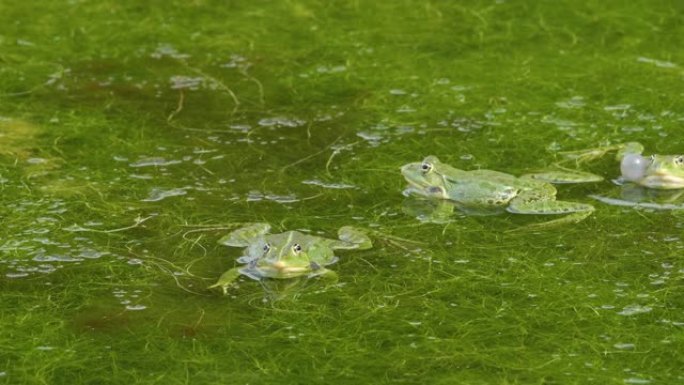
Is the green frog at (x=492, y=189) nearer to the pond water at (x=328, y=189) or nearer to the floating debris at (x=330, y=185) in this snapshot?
the pond water at (x=328, y=189)

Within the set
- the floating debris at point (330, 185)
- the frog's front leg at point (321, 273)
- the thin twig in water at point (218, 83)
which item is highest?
→ the frog's front leg at point (321, 273)

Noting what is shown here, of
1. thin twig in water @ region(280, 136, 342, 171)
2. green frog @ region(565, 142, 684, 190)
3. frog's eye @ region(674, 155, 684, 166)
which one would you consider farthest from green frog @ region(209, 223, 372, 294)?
frog's eye @ region(674, 155, 684, 166)

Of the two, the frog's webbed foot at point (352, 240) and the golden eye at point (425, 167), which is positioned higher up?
the golden eye at point (425, 167)

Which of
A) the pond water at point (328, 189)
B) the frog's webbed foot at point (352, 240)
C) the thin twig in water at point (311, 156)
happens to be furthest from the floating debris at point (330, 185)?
the frog's webbed foot at point (352, 240)

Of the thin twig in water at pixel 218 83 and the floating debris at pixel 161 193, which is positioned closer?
the floating debris at pixel 161 193

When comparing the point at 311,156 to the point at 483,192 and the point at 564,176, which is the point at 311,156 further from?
the point at 564,176

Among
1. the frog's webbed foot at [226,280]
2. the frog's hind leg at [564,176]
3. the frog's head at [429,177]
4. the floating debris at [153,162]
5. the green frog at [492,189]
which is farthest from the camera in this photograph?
the floating debris at [153,162]

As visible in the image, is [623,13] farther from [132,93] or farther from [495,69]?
[132,93]
